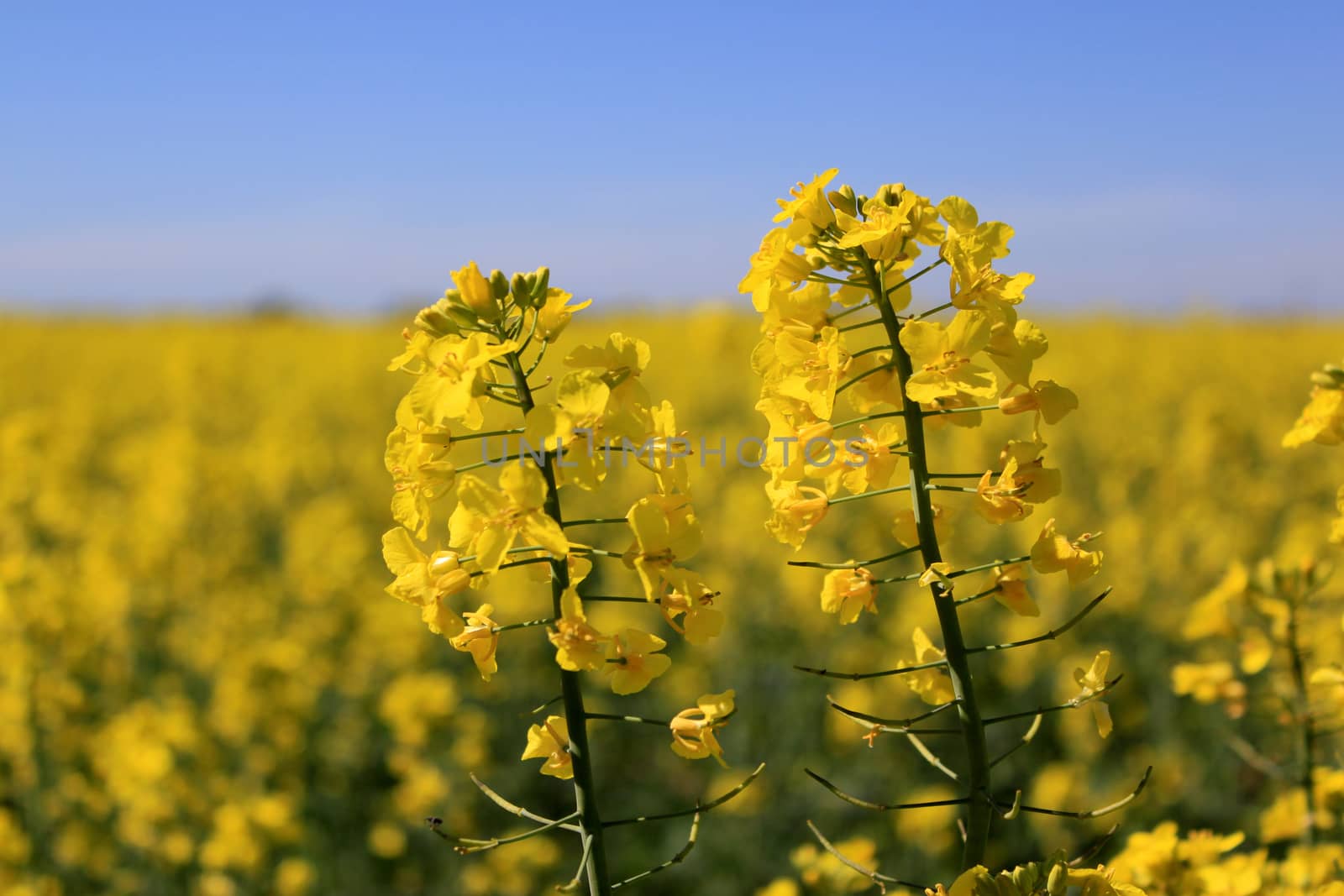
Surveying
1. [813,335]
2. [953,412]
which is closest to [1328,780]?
[953,412]

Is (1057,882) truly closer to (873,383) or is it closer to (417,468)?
(873,383)

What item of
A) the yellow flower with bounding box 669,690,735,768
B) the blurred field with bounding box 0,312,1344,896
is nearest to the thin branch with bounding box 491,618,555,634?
the yellow flower with bounding box 669,690,735,768

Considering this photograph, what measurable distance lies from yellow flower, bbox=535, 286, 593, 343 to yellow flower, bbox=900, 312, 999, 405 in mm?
499

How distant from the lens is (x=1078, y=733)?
19.1 feet

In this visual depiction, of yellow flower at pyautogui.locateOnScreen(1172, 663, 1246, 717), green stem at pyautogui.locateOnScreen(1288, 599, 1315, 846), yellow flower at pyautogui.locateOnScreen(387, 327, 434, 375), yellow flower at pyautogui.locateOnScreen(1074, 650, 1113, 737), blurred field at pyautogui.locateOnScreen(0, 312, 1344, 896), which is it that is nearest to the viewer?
yellow flower at pyautogui.locateOnScreen(1074, 650, 1113, 737)

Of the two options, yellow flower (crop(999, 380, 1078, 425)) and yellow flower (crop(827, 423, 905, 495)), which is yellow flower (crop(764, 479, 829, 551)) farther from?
yellow flower (crop(999, 380, 1078, 425))

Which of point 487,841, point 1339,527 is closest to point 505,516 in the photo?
point 487,841

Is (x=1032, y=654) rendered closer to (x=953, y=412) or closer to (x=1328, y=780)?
(x=1328, y=780)

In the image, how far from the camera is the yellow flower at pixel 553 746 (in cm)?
152

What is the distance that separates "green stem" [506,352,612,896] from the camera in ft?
4.61

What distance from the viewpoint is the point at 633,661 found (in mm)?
1532

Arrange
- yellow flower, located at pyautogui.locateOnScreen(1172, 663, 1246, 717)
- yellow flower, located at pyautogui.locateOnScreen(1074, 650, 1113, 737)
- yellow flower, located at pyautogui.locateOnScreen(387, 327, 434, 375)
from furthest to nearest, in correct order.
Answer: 1. yellow flower, located at pyautogui.locateOnScreen(1172, 663, 1246, 717)
2. yellow flower, located at pyautogui.locateOnScreen(387, 327, 434, 375)
3. yellow flower, located at pyautogui.locateOnScreen(1074, 650, 1113, 737)

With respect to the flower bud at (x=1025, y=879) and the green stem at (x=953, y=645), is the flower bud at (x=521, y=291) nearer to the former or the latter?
the green stem at (x=953, y=645)

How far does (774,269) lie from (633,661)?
0.66 m
